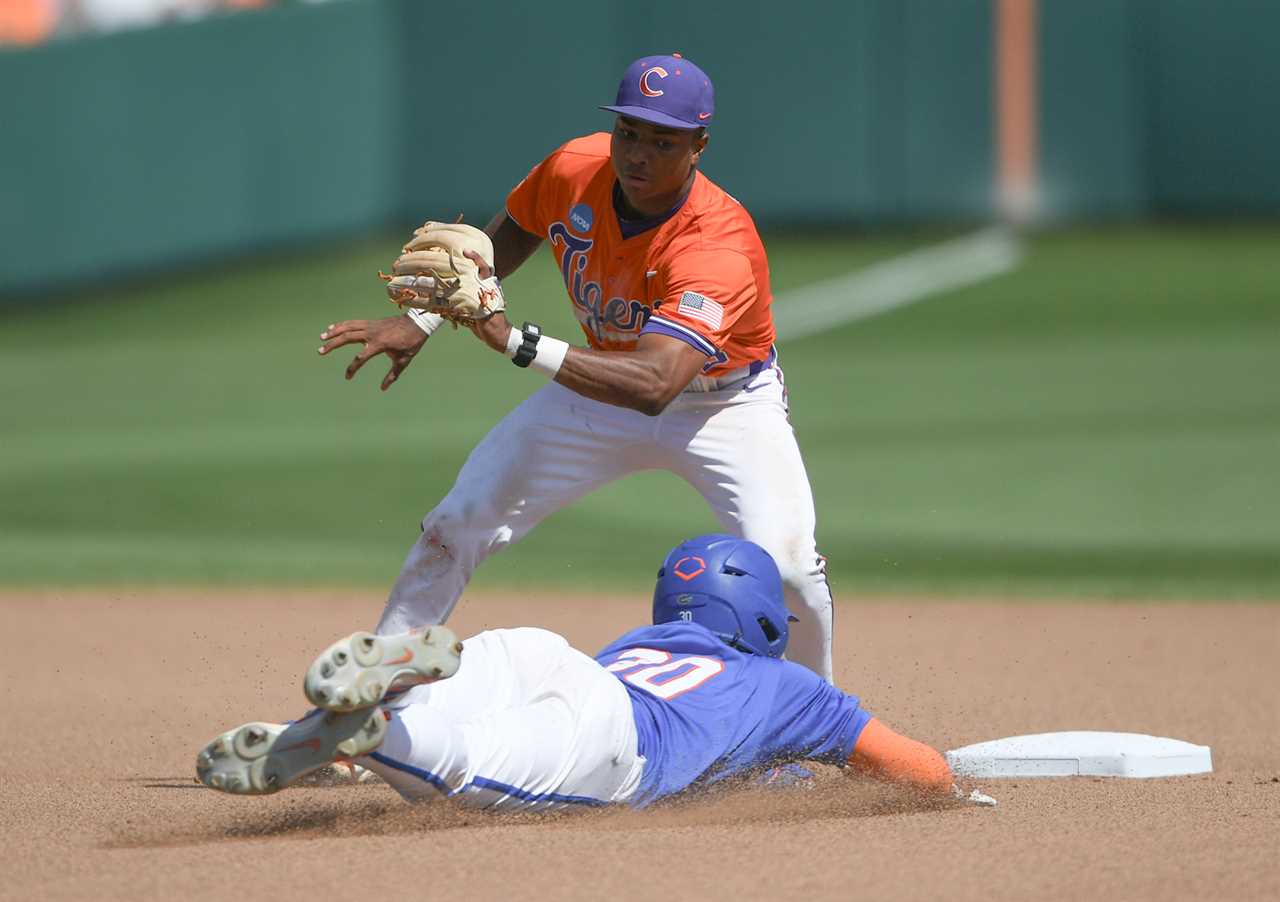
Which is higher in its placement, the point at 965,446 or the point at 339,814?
the point at 339,814

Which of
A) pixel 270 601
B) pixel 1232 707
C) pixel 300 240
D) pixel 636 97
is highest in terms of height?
pixel 636 97

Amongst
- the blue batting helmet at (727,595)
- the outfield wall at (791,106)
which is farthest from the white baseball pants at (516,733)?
the outfield wall at (791,106)

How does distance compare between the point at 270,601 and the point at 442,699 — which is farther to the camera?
the point at 270,601

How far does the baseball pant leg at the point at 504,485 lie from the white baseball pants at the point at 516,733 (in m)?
1.25

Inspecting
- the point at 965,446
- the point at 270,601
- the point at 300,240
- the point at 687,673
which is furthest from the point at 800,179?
the point at 687,673

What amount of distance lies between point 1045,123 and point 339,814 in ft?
58.6

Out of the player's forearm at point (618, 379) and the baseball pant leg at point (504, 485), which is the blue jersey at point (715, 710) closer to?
the player's forearm at point (618, 379)

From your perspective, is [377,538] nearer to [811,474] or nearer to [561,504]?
[811,474]

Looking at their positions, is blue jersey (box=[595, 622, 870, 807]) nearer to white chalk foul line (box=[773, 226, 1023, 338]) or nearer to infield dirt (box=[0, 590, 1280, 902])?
infield dirt (box=[0, 590, 1280, 902])

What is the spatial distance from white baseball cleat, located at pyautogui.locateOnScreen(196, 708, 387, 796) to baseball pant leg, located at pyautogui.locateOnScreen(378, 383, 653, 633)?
1725 millimetres

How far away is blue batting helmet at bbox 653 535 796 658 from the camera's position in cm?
540

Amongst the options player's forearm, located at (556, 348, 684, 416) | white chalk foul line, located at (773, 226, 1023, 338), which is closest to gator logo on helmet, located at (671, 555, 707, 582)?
player's forearm, located at (556, 348, 684, 416)

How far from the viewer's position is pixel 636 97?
6.16 m

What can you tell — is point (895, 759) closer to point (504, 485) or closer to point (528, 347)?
point (528, 347)
